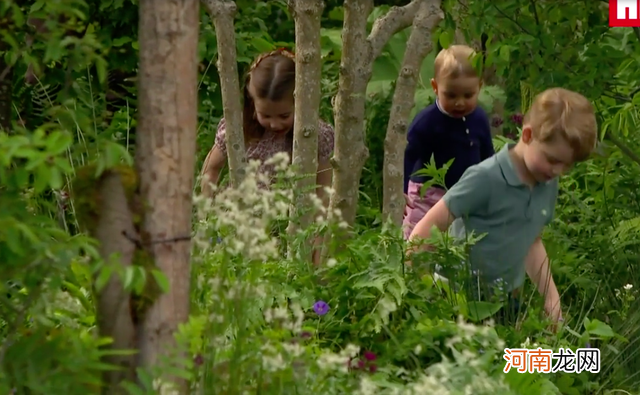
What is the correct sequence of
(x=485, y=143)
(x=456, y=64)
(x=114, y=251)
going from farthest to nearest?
(x=485, y=143) → (x=456, y=64) → (x=114, y=251)

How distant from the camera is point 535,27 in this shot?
16.5 feet

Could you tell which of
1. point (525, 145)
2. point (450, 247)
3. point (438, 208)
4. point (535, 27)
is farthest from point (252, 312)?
point (535, 27)

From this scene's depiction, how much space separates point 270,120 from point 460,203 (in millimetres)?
1406

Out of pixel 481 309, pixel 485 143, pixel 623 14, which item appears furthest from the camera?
pixel 485 143

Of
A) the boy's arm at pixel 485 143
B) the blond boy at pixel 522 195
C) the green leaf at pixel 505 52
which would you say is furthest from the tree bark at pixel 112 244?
the boy's arm at pixel 485 143

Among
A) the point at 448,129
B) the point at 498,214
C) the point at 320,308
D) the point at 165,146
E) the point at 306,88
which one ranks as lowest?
the point at 320,308

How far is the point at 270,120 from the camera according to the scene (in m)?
5.70

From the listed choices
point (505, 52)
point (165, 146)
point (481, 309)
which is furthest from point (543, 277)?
point (165, 146)

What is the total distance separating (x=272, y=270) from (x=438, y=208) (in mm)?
769

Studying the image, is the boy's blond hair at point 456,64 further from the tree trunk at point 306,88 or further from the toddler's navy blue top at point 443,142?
the tree trunk at point 306,88

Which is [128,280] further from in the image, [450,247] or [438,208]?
[438,208]

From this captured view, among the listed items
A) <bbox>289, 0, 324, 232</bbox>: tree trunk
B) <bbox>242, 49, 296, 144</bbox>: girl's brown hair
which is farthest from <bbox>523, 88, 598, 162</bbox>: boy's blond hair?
<bbox>242, 49, 296, 144</bbox>: girl's brown hair

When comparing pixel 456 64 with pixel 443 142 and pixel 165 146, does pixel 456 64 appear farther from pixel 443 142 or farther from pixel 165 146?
pixel 165 146

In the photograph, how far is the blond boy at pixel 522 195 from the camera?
4.54 metres
